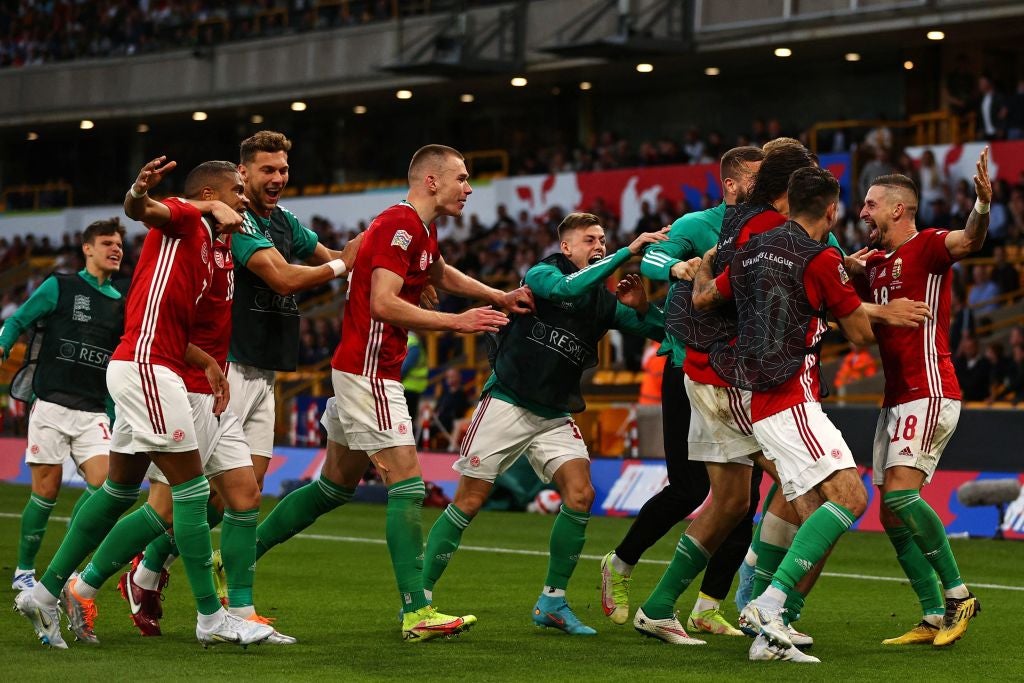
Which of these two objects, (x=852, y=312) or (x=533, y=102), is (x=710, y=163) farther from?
(x=852, y=312)

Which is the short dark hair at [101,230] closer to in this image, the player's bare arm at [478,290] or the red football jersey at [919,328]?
the player's bare arm at [478,290]

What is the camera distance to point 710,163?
2772cm

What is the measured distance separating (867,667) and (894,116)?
24922 millimetres

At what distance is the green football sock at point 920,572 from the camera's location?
26.4ft

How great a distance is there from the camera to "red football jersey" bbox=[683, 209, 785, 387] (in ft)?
24.6

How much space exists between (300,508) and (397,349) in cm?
112

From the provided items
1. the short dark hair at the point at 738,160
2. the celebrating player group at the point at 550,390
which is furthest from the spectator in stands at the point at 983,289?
the short dark hair at the point at 738,160

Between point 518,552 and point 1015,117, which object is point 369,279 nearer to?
point 518,552

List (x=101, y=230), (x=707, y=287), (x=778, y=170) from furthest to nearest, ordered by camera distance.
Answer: (x=101, y=230)
(x=778, y=170)
(x=707, y=287)

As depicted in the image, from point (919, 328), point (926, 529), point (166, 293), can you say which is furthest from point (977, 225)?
point (166, 293)

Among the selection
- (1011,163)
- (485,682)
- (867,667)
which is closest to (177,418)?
(485,682)

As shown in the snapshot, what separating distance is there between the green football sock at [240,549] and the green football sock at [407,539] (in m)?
0.69

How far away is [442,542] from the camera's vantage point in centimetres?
838

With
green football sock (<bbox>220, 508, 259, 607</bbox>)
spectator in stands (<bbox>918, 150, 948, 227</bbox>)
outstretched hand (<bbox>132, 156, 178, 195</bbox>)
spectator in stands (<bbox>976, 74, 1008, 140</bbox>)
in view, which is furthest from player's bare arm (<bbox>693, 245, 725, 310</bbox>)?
spectator in stands (<bbox>976, 74, 1008, 140</bbox>)
